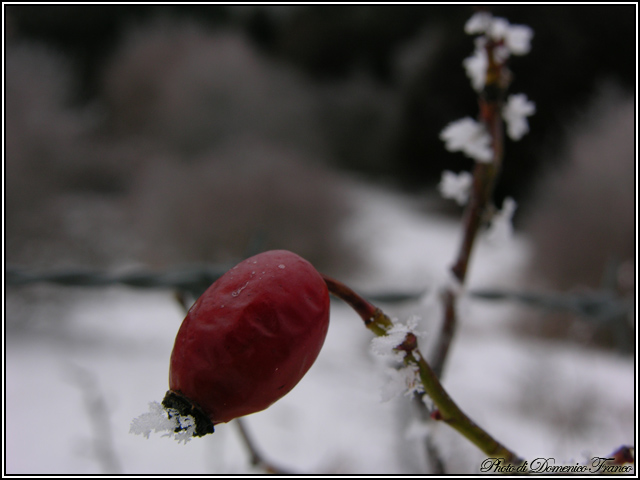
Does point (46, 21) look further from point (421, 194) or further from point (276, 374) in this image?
point (276, 374)

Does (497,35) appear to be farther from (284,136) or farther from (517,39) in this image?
(284,136)

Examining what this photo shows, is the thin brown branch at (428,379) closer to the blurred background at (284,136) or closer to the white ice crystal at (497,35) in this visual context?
the white ice crystal at (497,35)

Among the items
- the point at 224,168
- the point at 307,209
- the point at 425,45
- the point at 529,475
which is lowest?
the point at 307,209

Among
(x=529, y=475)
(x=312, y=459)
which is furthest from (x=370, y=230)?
(x=529, y=475)

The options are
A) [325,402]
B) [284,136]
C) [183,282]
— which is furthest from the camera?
[284,136]

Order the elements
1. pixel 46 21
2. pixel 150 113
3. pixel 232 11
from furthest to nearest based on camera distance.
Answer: pixel 232 11 → pixel 46 21 → pixel 150 113

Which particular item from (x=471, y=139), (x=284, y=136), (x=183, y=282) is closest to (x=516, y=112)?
(x=471, y=139)
